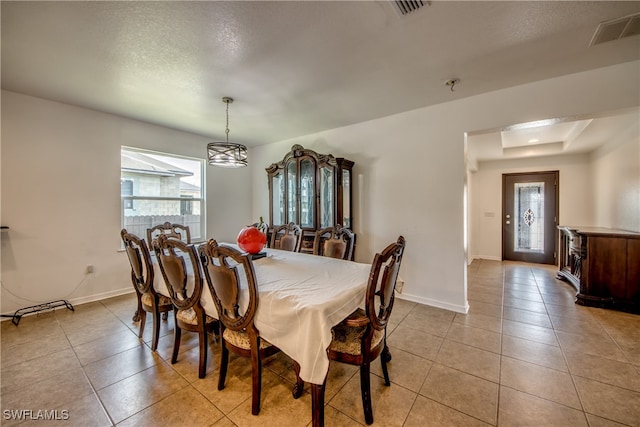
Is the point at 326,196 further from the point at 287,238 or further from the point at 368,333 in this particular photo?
the point at 368,333

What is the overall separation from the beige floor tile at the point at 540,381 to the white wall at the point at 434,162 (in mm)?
1076

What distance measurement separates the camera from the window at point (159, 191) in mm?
3794

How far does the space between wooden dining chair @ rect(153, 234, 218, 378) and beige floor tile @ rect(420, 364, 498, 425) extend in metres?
1.61

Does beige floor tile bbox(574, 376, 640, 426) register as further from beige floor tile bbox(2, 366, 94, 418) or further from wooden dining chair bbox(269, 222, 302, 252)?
beige floor tile bbox(2, 366, 94, 418)

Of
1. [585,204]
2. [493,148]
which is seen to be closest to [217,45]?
[493,148]

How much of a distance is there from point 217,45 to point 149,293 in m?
2.21

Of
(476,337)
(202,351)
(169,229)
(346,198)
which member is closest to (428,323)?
(476,337)

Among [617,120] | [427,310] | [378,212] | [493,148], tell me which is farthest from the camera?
[493,148]

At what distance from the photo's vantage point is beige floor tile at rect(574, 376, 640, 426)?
4.91 ft

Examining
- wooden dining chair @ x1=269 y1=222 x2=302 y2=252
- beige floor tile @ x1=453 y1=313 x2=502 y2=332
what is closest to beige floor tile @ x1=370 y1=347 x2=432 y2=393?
beige floor tile @ x1=453 y1=313 x2=502 y2=332

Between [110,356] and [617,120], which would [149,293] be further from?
[617,120]

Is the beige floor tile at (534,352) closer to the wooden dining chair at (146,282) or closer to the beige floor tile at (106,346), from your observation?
the wooden dining chair at (146,282)

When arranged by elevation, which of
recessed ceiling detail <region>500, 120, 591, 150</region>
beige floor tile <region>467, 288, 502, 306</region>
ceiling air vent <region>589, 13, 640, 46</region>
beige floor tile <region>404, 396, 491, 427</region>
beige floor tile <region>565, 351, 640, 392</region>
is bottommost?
beige floor tile <region>404, 396, 491, 427</region>

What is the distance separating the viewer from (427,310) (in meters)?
3.10
